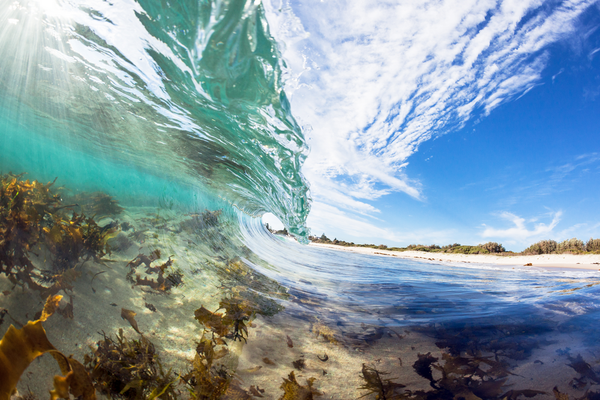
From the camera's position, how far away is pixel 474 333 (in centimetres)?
174

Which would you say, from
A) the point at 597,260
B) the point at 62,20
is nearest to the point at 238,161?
the point at 62,20

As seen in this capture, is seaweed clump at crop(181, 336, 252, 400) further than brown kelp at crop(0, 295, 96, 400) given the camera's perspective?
Yes

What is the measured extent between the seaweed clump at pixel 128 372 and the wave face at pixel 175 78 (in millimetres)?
3018

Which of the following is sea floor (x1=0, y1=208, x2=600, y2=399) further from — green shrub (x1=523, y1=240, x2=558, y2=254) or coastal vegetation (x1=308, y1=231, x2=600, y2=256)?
green shrub (x1=523, y1=240, x2=558, y2=254)

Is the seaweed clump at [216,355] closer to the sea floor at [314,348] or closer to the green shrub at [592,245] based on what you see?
the sea floor at [314,348]

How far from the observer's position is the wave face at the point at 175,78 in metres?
2.65

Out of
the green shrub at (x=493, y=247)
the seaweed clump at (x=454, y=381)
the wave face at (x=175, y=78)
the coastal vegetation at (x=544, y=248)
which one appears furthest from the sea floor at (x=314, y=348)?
the green shrub at (x=493, y=247)

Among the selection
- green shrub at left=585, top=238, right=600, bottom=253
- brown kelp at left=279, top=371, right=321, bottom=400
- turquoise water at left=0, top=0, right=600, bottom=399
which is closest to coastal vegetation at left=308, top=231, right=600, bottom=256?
green shrub at left=585, top=238, right=600, bottom=253

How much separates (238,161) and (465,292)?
17.7 feet

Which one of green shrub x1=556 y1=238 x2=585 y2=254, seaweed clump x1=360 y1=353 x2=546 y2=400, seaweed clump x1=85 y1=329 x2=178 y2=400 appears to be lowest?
seaweed clump x1=85 y1=329 x2=178 y2=400

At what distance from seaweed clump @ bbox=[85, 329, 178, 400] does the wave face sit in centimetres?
302

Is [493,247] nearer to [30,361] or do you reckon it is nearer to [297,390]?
[297,390]

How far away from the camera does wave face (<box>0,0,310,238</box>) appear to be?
2652mm

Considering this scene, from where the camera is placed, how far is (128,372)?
1400mm
